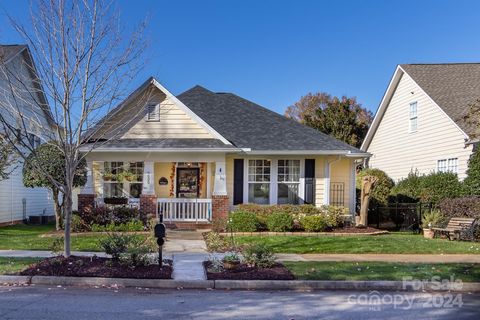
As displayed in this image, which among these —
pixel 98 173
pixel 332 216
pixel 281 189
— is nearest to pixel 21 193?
pixel 98 173

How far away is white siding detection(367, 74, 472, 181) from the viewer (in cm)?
2033

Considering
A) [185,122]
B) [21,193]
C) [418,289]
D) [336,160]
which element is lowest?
[418,289]

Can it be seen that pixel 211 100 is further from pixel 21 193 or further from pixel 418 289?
pixel 418 289

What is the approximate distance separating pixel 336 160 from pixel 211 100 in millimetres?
7873

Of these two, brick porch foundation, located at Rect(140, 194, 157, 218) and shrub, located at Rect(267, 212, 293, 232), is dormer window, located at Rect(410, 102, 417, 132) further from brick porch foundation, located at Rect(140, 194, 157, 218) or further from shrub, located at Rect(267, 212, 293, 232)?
brick porch foundation, located at Rect(140, 194, 157, 218)

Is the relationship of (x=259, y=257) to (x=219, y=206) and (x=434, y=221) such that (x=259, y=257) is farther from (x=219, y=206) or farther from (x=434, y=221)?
(x=434, y=221)

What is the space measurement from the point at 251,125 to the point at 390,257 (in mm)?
10188

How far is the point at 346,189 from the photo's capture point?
19.3m

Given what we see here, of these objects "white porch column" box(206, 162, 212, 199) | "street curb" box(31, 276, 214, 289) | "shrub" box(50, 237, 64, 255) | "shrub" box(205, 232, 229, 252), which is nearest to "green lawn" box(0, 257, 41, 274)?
"shrub" box(50, 237, 64, 255)

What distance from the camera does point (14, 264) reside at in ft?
32.0

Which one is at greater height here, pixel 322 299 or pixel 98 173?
pixel 98 173

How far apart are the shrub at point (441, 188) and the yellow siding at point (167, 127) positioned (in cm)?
979

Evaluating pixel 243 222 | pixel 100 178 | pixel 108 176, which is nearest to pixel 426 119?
pixel 243 222

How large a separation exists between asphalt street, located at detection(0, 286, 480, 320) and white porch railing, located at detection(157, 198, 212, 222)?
9.06 metres
